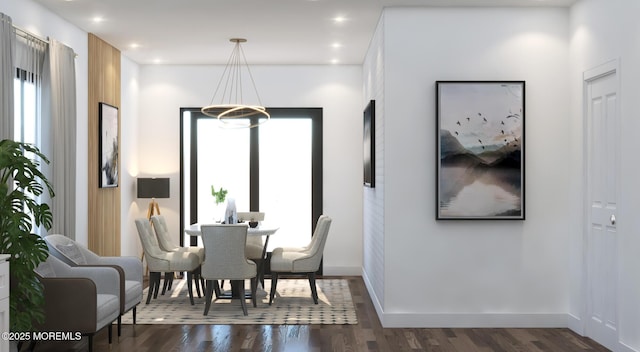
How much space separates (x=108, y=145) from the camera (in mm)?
8117

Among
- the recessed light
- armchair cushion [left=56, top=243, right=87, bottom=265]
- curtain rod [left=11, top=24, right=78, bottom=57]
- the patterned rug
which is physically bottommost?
the patterned rug

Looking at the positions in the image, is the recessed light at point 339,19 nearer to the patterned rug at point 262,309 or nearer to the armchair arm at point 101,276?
the patterned rug at point 262,309

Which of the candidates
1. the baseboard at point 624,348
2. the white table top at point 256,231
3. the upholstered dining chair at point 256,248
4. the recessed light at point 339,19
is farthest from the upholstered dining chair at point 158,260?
the baseboard at point 624,348

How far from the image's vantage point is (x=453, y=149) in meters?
6.16

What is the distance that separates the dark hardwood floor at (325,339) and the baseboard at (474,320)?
113 mm

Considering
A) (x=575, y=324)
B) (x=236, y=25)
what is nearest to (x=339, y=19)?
(x=236, y=25)

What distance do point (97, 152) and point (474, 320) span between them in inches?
179

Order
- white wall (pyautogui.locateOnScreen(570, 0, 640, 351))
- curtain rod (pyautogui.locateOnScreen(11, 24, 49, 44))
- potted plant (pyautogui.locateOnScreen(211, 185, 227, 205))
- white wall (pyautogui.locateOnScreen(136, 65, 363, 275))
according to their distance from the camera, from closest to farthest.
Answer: white wall (pyautogui.locateOnScreen(570, 0, 640, 351))
curtain rod (pyautogui.locateOnScreen(11, 24, 49, 44))
potted plant (pyautogui.locateOnScreen(211, 185, 227, 205))
white wall (pyautogui.locateOnScreen(136, 65, 363, 275))

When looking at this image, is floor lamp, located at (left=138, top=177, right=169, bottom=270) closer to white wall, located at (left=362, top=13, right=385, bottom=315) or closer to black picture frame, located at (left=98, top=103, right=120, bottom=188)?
black picture frame, located at (left=98, top=103, right=120, bottom=188)

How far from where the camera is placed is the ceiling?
20.5 ft

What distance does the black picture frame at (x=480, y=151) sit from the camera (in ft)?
20.2

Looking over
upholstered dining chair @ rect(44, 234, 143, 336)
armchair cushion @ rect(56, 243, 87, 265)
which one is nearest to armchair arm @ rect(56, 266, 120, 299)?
upholstered dining chair @ rect(44, 234, 143, 336)

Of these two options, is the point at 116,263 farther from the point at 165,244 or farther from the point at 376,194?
the point at 376,194

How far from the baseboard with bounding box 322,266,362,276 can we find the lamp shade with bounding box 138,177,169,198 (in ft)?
8.07
